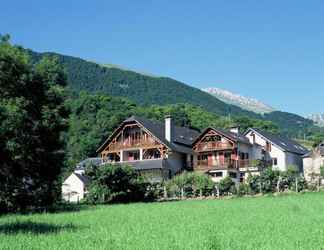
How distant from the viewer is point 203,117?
397ft

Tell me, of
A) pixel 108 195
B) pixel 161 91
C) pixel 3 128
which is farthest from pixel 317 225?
pixel 161 91

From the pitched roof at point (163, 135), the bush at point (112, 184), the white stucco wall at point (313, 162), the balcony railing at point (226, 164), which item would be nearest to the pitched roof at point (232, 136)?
the balcony railing at point (226, 164)

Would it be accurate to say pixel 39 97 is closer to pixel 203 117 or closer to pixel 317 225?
pixel 317 225

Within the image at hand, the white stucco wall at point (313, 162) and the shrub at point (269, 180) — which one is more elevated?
the white stucco wall at point (313, 162)

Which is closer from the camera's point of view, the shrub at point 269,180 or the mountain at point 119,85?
the shrub at point 269,180

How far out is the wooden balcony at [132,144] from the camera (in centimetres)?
6420

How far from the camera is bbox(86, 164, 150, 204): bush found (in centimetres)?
4619

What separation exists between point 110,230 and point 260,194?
30775 mm

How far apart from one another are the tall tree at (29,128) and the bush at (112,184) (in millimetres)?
6837

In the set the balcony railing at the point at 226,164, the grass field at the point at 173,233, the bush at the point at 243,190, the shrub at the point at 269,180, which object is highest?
the balcony railing at the point at 226,164

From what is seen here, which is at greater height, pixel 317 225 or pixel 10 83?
pixel 10 83

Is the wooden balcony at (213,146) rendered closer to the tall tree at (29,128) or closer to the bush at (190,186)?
the bush at (190,186)

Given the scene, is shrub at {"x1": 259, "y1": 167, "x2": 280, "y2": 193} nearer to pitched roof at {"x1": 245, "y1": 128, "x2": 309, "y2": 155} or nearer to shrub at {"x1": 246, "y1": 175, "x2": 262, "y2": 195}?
shrub at {"x1": 246, "y1": 175, "x2": 262, "y2": 195}

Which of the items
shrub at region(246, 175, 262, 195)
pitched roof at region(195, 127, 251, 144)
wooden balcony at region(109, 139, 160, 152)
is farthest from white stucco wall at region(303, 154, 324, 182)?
wooden balcony at region(109, 139, 160, 152)
